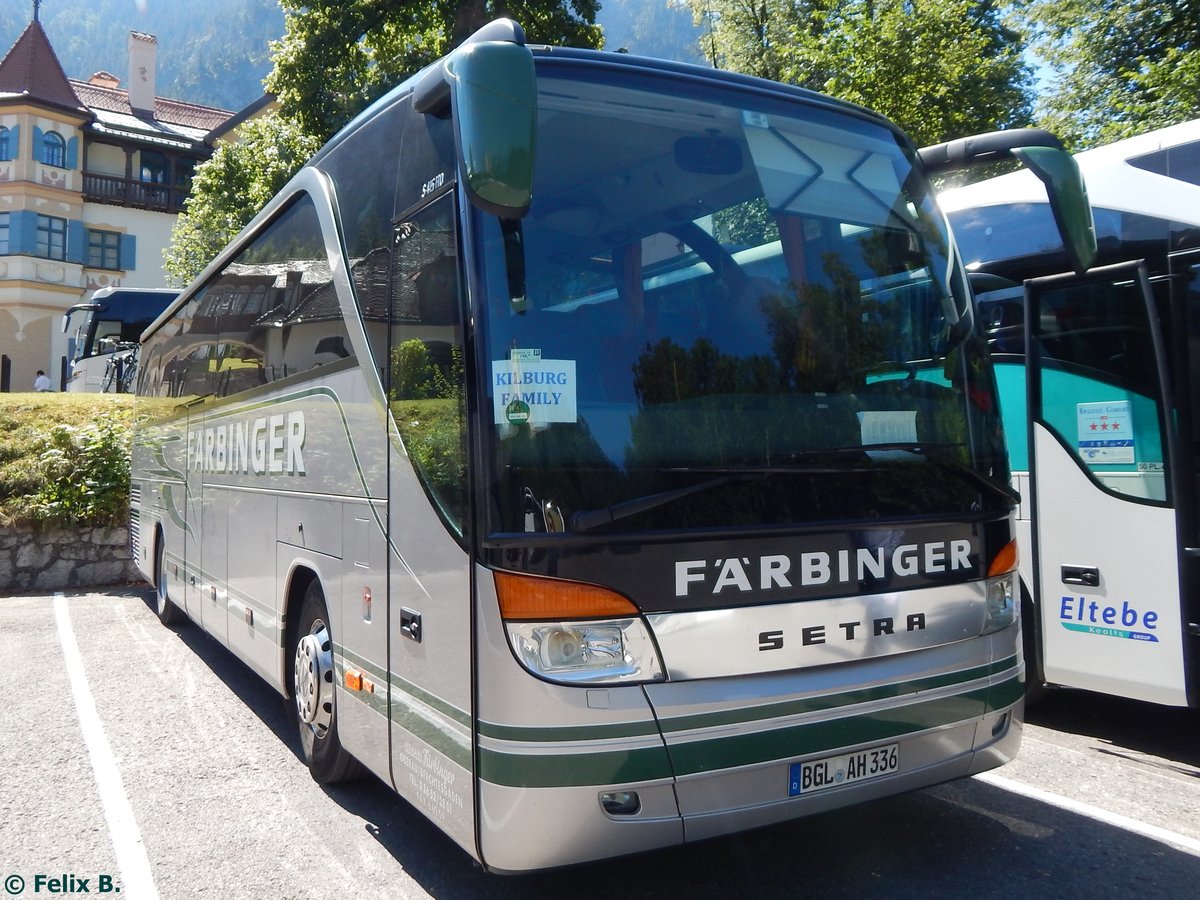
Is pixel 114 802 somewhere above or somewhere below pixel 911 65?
below

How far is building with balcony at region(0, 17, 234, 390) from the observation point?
41438 mm

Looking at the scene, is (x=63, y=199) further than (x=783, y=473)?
Yes

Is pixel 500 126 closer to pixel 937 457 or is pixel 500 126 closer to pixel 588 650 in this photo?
pixel 588 650

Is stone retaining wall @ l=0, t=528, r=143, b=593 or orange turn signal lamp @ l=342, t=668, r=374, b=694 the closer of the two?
orange turn signal lamp @ l=342, t=668, r=374, b=694

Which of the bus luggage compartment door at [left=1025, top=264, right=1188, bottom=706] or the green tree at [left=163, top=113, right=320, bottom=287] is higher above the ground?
the green tree at [left=163, top=113, right=320, bottom=287]

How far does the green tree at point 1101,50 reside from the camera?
17.8 metres

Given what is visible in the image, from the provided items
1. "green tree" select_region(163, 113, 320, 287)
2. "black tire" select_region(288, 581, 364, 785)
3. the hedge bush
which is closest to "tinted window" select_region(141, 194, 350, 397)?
"black tire" select_region(288, 581, 364, 785)

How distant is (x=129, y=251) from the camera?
45.1 metres

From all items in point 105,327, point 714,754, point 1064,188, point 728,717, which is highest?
point 105,327

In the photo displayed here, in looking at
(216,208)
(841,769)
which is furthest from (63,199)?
(841,769)

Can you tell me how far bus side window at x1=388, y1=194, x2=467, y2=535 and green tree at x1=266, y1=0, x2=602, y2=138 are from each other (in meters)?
18.5

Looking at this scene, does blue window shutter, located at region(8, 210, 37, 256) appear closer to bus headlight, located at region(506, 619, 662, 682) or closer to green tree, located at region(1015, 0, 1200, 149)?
green tree, located at region(1015, 0, 1200, 149)

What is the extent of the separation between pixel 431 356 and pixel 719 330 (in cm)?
99

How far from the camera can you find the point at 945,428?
397cm
